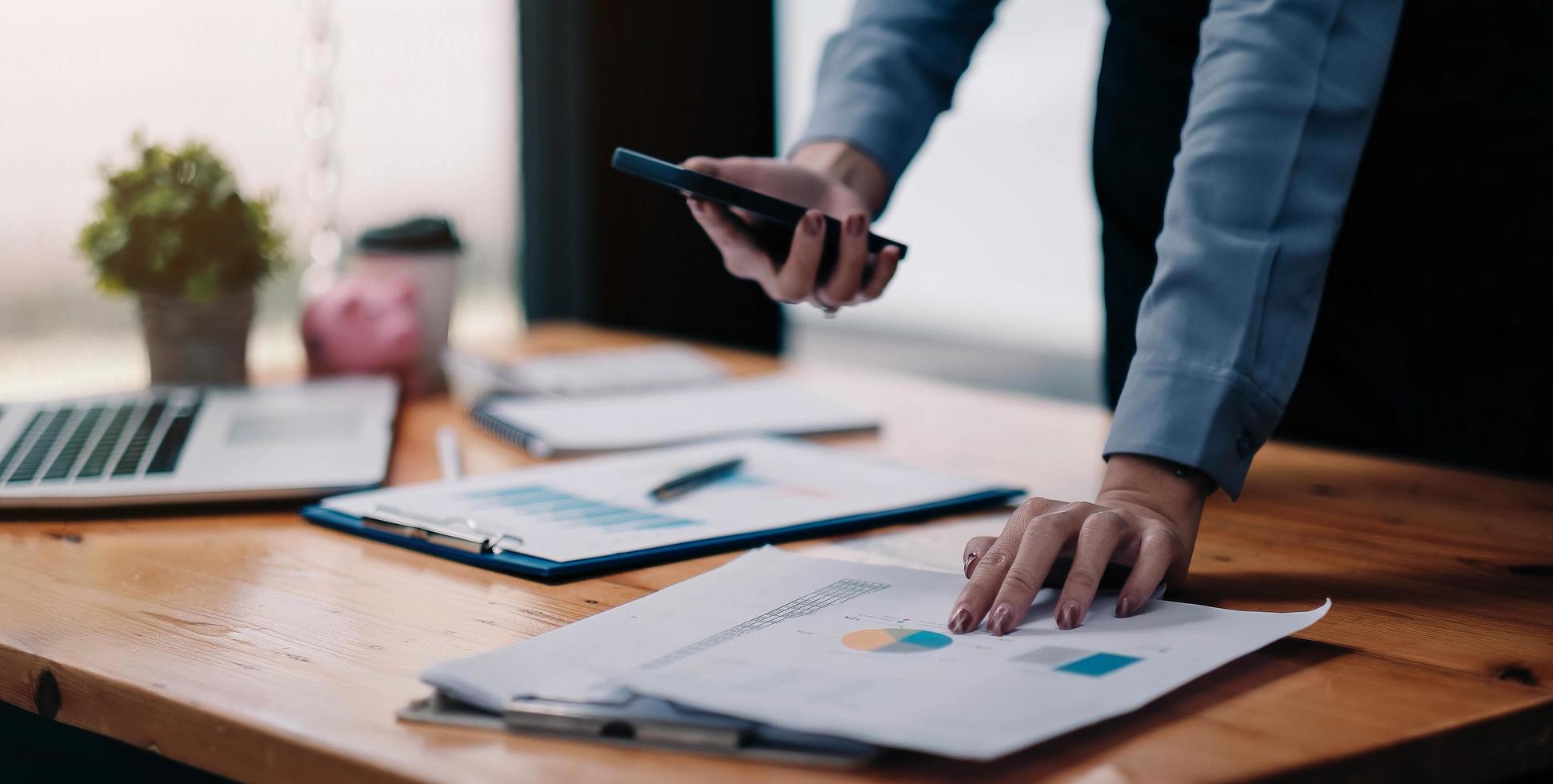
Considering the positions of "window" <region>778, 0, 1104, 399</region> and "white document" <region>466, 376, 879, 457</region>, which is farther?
"window" <region>778, 0, 1104, 399</region>

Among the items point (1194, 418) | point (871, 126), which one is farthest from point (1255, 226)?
point (871, 126)

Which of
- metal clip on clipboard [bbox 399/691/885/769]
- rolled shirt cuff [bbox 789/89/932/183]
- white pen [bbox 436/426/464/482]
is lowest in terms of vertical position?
white pen [bbox 436/426/464/482]

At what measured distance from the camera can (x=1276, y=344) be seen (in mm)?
786

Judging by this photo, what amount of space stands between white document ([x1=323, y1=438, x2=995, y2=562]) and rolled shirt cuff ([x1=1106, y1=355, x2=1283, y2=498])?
201 millimetres

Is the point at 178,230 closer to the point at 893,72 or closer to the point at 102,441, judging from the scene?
the point at 102,441

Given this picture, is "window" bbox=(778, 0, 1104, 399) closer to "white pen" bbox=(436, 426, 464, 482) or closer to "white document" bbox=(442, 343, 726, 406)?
"white document" bbox=(442, 343, 726, 406)

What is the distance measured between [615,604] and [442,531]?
171mm

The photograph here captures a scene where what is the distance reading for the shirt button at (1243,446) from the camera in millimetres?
769

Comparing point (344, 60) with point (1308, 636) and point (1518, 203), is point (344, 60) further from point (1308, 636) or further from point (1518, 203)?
point (1308, 636)

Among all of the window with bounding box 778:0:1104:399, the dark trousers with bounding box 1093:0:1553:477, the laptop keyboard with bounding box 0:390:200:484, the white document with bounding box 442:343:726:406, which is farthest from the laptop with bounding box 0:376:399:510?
the window with bounding box 778:0:1104:399

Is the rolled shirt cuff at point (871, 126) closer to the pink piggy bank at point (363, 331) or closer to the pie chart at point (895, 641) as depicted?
the pink piggy bank at point (363, 331)

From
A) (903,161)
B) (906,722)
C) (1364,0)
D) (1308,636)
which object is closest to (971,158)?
(903,161)

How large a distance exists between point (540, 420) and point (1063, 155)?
1816 mm

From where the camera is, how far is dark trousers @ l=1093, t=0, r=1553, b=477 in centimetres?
101
